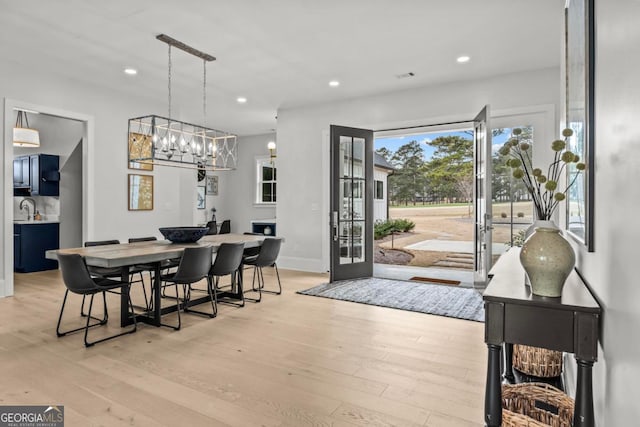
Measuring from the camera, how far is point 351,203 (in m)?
5.82

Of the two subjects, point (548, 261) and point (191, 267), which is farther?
point (191, 267)

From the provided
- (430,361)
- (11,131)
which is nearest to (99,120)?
(11,131)

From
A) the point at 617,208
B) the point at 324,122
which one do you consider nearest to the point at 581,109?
the point at 617,208

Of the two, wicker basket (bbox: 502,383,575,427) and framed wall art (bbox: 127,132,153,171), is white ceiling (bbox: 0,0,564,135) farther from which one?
wicker basket (bbox: 502,383,575,427)

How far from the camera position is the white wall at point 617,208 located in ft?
3.36

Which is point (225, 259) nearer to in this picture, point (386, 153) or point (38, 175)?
point (38, 175)

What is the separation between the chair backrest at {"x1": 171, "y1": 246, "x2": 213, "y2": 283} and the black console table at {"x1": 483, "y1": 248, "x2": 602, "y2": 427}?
9.12 ft

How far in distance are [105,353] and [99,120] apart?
404cm

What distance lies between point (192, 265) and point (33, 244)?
4.56 metres

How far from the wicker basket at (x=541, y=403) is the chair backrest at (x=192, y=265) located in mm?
2757

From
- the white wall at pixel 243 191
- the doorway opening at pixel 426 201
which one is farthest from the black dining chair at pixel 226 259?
the white wall at pixel 243 191

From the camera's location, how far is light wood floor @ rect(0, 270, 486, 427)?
2.06 meters

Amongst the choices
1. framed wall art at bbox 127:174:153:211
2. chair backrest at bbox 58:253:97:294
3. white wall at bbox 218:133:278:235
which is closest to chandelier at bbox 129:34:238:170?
framed wall art at bbox 127:174:153:211

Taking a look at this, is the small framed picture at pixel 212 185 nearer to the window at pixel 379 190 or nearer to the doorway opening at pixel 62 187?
the doorway opening at pixel 62 187
